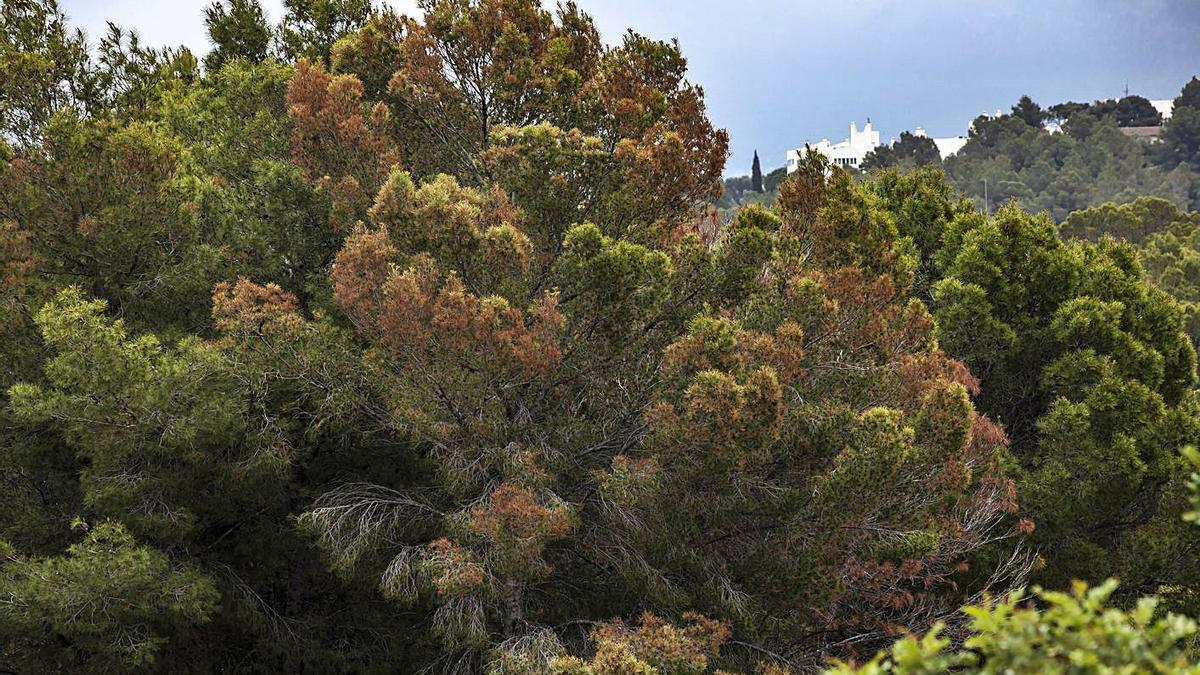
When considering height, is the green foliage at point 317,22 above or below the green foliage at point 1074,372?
above

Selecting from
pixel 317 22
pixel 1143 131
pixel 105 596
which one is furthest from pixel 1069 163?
pixel 105 596

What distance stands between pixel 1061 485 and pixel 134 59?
15389mm

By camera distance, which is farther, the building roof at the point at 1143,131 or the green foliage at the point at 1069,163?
the building roof at the point at 1143,131

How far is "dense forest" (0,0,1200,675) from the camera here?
30.3ft

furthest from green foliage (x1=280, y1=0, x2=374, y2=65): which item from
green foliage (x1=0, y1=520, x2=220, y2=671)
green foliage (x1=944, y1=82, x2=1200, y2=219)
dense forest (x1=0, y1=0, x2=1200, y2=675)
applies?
green foliage (x1=944, y1=82, x2=1200, y2=219)

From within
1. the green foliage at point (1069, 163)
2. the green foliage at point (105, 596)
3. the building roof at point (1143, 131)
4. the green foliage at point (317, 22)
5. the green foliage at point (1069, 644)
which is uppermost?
the building roof at point (1143, 131)

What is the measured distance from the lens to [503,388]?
31.7 ft

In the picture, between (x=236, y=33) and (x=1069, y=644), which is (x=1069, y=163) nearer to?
(x=236, y=33)

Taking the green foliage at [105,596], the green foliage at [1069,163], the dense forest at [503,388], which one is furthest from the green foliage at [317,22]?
the green foliage at [1069,163]

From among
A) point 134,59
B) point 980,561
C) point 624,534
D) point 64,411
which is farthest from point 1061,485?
point 134,59

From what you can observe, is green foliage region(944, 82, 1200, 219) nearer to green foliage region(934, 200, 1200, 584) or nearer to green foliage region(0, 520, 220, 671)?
green foliage region(934, 200, 1200, 584)

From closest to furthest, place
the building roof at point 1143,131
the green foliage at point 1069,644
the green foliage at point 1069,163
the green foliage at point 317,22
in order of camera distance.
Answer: the green foliage at point 1069,644
the green foliage at point 317,22
the green foliage at point 1069,163
the building roof at point 1143,131

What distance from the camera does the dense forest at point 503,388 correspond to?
923cm

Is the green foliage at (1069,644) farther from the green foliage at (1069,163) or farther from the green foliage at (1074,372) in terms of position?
the green foliage at (1069,163)
